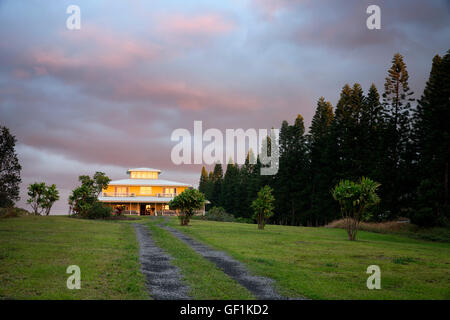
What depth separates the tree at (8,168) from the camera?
5528cm

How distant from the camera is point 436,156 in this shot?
36938 mm

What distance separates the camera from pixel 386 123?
150ft

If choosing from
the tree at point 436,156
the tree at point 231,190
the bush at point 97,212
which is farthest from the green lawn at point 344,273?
the tree at point 231,190

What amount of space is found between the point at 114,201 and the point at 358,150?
40591 mm

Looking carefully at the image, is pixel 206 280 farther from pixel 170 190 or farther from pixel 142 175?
pixel 142 175

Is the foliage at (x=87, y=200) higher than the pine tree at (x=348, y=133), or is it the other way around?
the pine tree at (x=348, y=133)

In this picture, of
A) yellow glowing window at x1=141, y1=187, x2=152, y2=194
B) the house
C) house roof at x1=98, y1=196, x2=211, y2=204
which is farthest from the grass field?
yellow glowing window at x1=141, y1=187, x2=152, y2=194

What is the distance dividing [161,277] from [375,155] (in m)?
40.9

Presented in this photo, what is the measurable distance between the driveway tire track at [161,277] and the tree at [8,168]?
49370mm

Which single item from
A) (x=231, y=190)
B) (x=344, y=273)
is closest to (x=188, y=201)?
(x=344, y=273)

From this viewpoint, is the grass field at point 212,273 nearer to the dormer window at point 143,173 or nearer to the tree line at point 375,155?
the tree line at point 375,155

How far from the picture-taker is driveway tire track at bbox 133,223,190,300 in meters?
8.73

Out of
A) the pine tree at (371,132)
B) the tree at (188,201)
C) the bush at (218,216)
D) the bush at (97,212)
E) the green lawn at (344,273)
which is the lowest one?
the bush at (218,216)
